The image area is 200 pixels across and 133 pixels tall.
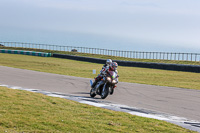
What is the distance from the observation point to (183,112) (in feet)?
34.7

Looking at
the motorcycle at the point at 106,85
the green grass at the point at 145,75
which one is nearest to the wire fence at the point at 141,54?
the green grass at the point at 145,75

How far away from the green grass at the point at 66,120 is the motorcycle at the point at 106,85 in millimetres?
2843

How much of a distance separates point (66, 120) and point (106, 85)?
17.5 ft

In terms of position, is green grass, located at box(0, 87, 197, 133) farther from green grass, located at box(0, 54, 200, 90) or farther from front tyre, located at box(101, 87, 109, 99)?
green grass, located at box(0, 54, 200, 90)

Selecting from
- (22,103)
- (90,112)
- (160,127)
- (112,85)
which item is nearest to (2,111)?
(22,103)

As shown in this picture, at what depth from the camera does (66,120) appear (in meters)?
7.87

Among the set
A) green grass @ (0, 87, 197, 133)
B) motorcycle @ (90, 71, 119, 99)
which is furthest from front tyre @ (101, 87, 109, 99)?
green grass @ (0, 87, 197, 133)

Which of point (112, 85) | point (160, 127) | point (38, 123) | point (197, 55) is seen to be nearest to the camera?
point (38, 123)

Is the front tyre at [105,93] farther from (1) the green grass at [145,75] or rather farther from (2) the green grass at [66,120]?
(1) the green grass at [145,75]

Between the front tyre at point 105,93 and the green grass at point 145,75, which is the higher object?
the front tyre at point 105,93

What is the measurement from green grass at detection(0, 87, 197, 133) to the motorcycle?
9.33 feet

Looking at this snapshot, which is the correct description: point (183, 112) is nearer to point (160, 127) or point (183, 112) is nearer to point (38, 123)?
point (160, 127)

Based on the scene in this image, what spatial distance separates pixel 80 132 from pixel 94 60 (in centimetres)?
3681

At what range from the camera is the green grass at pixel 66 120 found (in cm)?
711
